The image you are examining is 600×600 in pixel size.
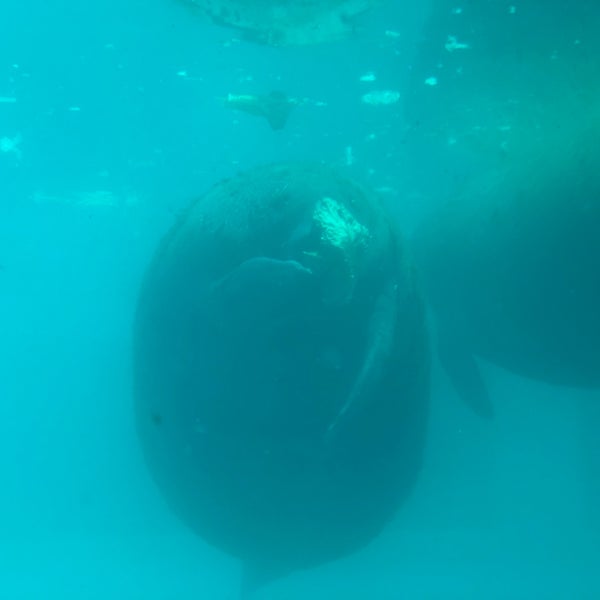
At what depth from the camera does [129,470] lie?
7250cm

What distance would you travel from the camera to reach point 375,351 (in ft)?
27.9

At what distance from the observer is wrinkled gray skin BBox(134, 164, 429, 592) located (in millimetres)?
8195

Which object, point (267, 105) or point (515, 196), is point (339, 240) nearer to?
point (515, 196)

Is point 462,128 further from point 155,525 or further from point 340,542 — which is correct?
point 155,525

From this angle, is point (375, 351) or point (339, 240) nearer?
point (339, 240)

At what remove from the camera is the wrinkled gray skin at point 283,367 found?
8.20 meters

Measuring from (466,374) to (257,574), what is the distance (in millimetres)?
5399

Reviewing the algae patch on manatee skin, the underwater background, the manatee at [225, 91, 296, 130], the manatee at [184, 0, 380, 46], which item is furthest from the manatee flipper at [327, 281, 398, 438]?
the manatee at [225, 91, 296, 130]

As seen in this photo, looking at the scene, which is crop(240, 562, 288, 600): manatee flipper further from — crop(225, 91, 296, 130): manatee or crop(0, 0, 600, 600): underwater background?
crop(225, 91, 296, 130): manatee

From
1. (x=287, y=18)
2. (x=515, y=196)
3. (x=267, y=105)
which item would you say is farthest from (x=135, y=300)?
(x=515, y=196)

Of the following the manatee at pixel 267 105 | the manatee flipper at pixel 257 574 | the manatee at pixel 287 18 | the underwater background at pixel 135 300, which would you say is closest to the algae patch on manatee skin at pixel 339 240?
the underwater background at pixel 135 300

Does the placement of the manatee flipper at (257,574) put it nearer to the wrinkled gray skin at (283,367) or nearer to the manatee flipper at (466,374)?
the wrinkled gray skin at (283,367)

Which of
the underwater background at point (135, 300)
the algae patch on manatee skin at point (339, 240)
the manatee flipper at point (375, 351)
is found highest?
the algae patch on manatee skin at point (339, 240)

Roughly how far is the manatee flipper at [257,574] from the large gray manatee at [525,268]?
4.99 metres
